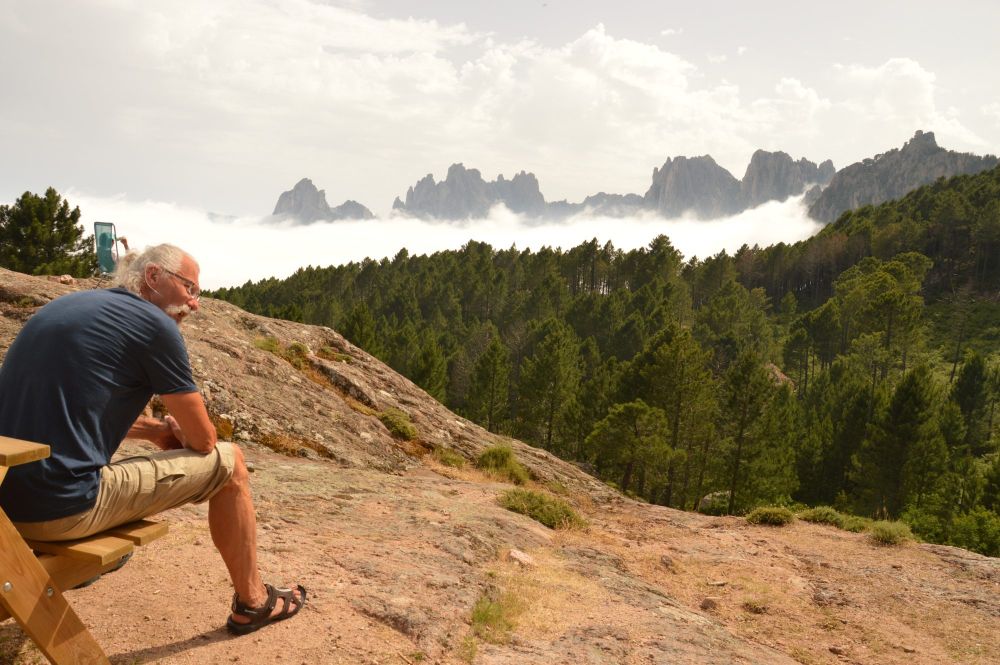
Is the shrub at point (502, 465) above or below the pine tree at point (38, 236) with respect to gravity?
below

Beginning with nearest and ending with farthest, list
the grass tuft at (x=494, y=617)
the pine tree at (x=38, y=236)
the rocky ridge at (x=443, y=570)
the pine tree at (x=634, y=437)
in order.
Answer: the rocky ridge at (x=443, y=570)
the grass tuft at (x=494, y=617)
the pine tree at (x=634, y=437)
the pine tree at (x=38, y=236)

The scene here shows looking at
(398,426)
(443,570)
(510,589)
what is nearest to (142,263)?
(443,570)

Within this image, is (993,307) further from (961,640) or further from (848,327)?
(961,640)

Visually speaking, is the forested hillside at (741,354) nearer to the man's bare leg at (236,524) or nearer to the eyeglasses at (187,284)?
the man's bare leg at (236,524)

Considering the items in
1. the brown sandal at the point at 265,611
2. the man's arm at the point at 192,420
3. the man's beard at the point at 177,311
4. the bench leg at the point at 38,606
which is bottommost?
the brown sandal at the point at 265,611

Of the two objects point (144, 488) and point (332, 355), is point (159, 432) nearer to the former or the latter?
point (144, 488)

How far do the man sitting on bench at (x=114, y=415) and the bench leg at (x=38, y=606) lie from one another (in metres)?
0.28

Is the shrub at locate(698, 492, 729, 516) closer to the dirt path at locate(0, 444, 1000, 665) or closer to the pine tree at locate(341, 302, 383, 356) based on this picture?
the dirt path at locate(0, 444, 1000, 665)

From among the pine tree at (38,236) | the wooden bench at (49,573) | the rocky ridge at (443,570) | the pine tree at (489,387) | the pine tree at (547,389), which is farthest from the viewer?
the pine tree at (489,387)

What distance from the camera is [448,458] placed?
15.0 metres

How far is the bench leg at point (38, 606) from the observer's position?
2.78 meters

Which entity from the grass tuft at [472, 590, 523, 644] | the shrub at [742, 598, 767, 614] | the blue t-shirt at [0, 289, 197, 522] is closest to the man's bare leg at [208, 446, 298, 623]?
the blue t-shirt at [0, 289, 197, 522]

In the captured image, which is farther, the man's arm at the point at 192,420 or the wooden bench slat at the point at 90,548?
the man's arm at the point at 192,420

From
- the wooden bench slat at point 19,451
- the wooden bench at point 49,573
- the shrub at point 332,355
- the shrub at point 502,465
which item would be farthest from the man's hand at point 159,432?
the shrub at point 332,355
